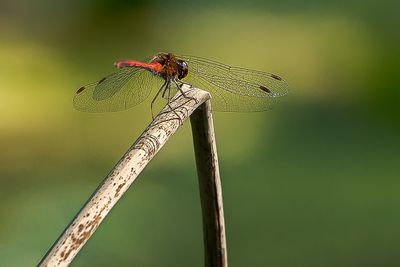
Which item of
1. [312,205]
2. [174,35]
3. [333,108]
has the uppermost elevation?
[174,35]

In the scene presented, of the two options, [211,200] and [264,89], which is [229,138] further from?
[211,200]

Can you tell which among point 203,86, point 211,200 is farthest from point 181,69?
point 211,200

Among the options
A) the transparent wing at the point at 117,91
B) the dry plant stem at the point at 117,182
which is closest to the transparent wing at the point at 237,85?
the transparent wing at the point at 117,91

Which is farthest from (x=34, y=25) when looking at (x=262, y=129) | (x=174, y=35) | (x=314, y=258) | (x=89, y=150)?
(x=314, y=258)

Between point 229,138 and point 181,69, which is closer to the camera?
point 181,69

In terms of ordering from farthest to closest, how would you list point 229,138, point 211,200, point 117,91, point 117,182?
point 229,138 < point 117,91 < point 211,200 < point 117,182

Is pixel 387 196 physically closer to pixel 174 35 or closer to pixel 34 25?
pixel 174 35
